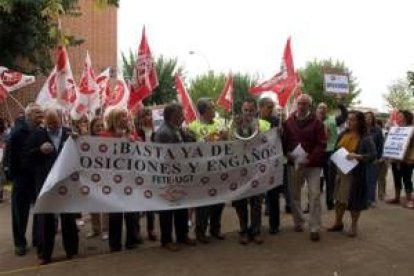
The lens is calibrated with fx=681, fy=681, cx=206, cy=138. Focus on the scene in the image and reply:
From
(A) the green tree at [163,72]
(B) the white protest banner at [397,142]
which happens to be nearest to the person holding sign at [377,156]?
(B) the white protest banner at [397,142]

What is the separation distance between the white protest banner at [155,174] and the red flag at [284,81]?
3336 millimetres

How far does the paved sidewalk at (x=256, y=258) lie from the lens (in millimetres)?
7551

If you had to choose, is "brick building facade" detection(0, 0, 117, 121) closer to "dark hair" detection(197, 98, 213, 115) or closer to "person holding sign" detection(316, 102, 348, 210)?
"person holding sign" detection(316, 102, 348, 210)

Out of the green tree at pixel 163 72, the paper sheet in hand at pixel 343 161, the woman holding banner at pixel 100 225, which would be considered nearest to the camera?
the paper sheet in hand at pixel 343 161

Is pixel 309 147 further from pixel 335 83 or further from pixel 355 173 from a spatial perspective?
pixel 335 83

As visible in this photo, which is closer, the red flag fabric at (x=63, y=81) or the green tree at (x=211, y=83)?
the red flag fabric at (x=63, y=81)

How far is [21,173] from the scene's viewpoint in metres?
8.78

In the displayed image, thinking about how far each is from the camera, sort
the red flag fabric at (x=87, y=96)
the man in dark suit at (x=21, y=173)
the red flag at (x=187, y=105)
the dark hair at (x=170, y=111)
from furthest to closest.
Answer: the red flag at (x=187, y=105) → the red flag fabric at (x=87, y=96) → the man in dark suit at (x=21, y=173) → the dark hair at (x=170, y=111)

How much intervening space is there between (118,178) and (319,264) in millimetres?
2555

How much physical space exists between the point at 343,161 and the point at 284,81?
3.57 m

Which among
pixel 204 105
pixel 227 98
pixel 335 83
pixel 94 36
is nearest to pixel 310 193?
pixel 204 105

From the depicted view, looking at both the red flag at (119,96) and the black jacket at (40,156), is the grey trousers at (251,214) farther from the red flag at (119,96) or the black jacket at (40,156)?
the red flag at (119,96)

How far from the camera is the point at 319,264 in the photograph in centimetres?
773

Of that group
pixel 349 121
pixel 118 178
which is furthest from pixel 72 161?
pixel 349 121
